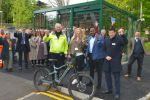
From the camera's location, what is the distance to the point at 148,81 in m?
6.11

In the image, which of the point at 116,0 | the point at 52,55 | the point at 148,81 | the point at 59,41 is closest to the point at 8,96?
the point at 52,55

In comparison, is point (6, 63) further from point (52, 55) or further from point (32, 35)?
point (52, 55)

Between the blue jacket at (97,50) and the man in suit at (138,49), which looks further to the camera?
the man in suit at (138,49)

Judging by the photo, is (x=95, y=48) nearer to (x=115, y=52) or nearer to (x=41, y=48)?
(x=115, y=52)

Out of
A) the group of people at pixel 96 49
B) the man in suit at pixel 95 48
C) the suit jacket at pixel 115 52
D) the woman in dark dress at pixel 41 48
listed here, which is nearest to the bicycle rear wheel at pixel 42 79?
the group of people at pixel 96 49

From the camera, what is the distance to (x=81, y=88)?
430 cm

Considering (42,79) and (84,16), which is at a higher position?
(84,16)

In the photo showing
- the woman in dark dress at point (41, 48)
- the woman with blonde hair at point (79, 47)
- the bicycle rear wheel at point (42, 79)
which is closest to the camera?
the bicycle rear wheel at point (42, 79)

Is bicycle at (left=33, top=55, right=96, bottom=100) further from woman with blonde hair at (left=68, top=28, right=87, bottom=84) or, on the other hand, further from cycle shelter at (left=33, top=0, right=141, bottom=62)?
cycle shelter at (left=33, top=0, right=141, bottom=62)

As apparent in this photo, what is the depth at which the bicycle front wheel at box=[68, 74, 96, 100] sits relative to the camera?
4094 mm

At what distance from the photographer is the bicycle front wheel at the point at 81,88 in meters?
4.09

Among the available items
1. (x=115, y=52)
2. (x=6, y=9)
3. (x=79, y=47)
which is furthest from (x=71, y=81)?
(x=6, y=9)

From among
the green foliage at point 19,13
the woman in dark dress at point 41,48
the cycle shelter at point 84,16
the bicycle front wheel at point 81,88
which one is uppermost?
the green foliage at point 19,13

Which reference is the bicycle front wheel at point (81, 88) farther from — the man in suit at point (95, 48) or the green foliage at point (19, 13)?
the green foliage at point (19, 13)
